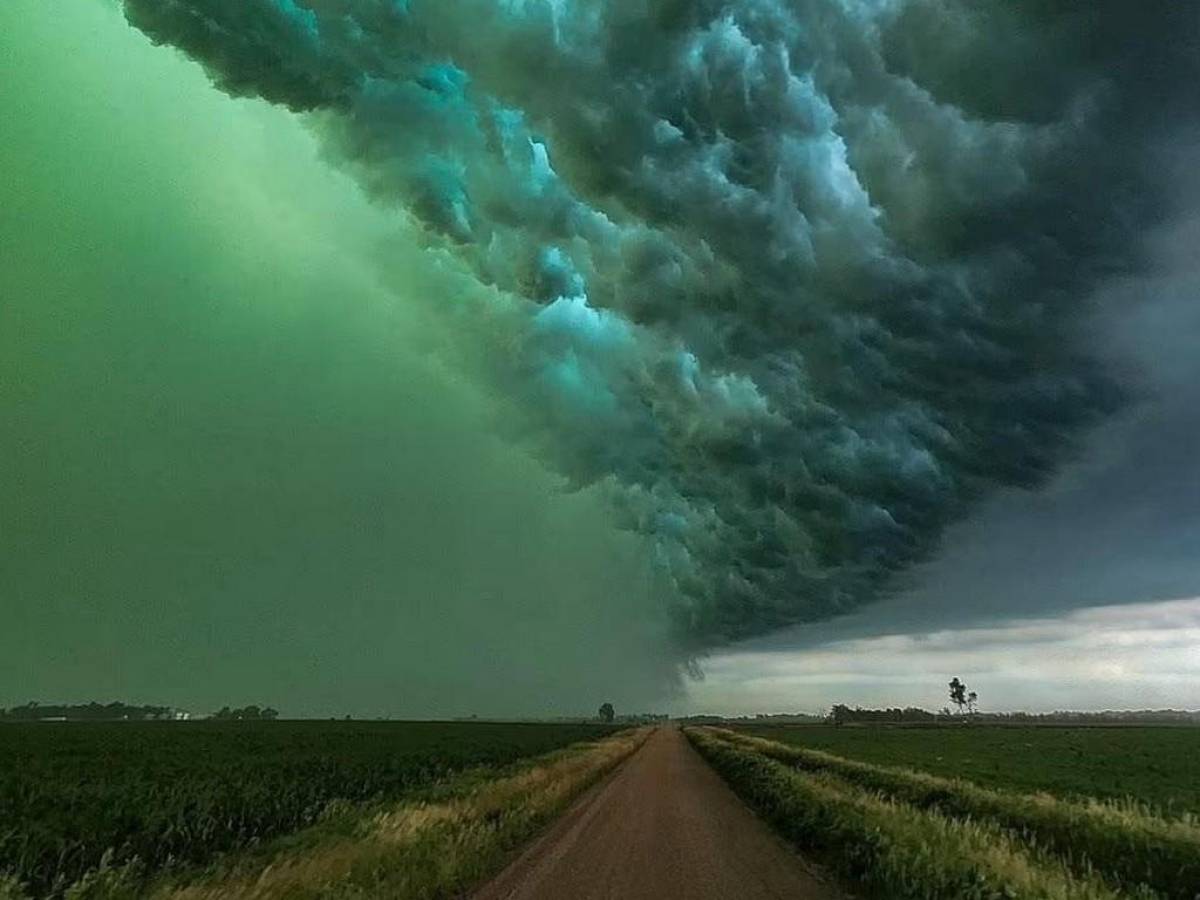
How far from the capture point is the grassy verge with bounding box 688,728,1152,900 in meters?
11.3

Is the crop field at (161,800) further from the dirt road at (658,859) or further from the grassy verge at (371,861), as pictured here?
the dirt road at (658,859)

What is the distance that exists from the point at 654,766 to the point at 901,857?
4035cm

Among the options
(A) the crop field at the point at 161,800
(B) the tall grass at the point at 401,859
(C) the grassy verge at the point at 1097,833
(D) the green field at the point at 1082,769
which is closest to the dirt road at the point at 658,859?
(B) the tall grass at the point at 401,859

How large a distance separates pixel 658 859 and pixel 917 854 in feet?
16.5

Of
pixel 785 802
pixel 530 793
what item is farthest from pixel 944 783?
pixel 530 793

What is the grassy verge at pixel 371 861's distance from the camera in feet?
33.2

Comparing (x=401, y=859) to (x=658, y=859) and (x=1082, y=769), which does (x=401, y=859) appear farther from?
(x=1082, y=769)

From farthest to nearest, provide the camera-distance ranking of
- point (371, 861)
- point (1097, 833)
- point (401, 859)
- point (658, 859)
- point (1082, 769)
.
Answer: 1. point (1082, 769)
2. point (1097, 833)
3. point (658, 859)
4. point (401, 859)
5. point (371, 861)

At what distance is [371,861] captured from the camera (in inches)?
508

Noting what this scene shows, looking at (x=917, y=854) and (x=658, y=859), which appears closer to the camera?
(x=917, y=854)

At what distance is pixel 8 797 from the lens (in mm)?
21484

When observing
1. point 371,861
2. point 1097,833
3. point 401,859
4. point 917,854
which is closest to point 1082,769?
point 1097,833

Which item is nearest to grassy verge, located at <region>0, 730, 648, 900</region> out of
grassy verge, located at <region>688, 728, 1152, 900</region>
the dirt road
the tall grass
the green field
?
the tall grass

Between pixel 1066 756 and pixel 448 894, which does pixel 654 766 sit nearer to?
pixel 1066 756
